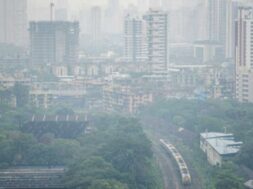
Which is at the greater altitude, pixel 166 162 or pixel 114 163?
pixel 114 163

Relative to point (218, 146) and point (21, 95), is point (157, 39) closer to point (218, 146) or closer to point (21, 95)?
point (21, 95)

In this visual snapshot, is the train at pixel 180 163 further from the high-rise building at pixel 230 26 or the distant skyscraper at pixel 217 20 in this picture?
the distant skyscraper at pixel 217 20

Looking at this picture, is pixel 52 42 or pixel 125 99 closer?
pixel 125 99

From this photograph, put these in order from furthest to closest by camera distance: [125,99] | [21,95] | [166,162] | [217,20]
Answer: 1. [217,20]
2. [125,99]
3. [21,95]
4. [166,162]

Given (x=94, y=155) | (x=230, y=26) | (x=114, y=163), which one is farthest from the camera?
(x=230, y=26)

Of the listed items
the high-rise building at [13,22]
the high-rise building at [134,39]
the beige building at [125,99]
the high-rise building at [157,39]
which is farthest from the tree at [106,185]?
the high-rise building at [13,22]

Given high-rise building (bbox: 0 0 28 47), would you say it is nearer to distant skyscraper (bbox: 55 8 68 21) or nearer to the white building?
distant skyscraper (bbox: 55 8 68 21)

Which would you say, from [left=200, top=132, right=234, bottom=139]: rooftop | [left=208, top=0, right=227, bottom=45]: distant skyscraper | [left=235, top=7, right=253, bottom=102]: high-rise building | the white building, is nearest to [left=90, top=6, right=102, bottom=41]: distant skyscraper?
[left=208, top=0, right=227, bottom=45]: distant skyscraper

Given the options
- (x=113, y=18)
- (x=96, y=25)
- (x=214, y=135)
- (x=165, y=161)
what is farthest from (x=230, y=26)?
(x=165, y=161)
